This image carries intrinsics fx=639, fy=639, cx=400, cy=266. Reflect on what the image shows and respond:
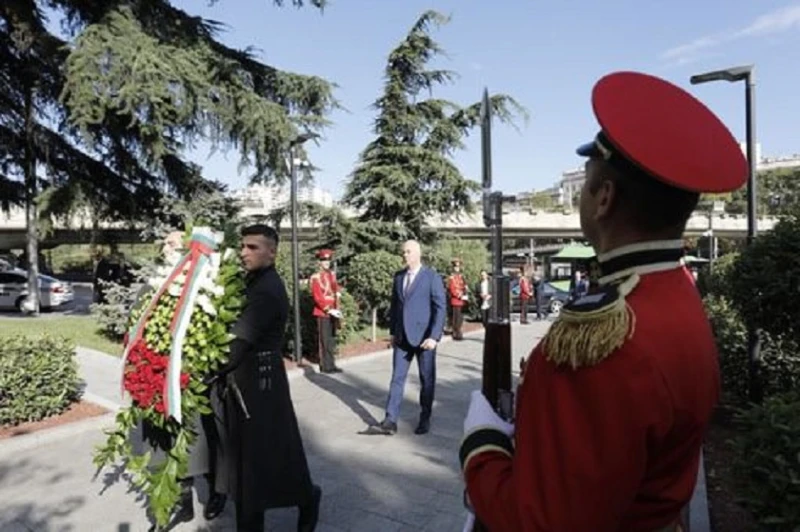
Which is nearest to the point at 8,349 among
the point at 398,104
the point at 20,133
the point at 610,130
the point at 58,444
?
the point at 58,444

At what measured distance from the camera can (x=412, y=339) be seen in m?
6.66

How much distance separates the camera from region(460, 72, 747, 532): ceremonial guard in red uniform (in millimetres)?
1211

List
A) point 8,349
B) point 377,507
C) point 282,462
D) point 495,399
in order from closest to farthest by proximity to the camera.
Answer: point 495,399 < point 282,462 < point 377,507 < point 8,349

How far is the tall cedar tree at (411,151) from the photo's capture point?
827 inches

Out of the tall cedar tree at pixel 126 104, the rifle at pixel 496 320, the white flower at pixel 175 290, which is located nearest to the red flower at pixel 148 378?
the white flower at pixel 175 290

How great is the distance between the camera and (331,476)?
5.58m

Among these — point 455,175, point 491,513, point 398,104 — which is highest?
point 398,104

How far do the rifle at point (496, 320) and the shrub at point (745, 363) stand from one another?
6103mm

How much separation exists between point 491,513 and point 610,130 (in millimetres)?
843

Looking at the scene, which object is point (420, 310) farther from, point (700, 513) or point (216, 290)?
point (700, 513)

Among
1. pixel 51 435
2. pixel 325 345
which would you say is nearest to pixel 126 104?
pixel 325 345

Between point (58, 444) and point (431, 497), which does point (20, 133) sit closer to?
point (58, 444)

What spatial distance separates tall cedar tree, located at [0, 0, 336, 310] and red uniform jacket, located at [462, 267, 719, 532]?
12.6 m

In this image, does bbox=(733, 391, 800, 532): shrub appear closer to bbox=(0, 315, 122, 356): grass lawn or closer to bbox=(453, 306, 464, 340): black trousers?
bbox=(0, 315, 122, 356): grass lawn
